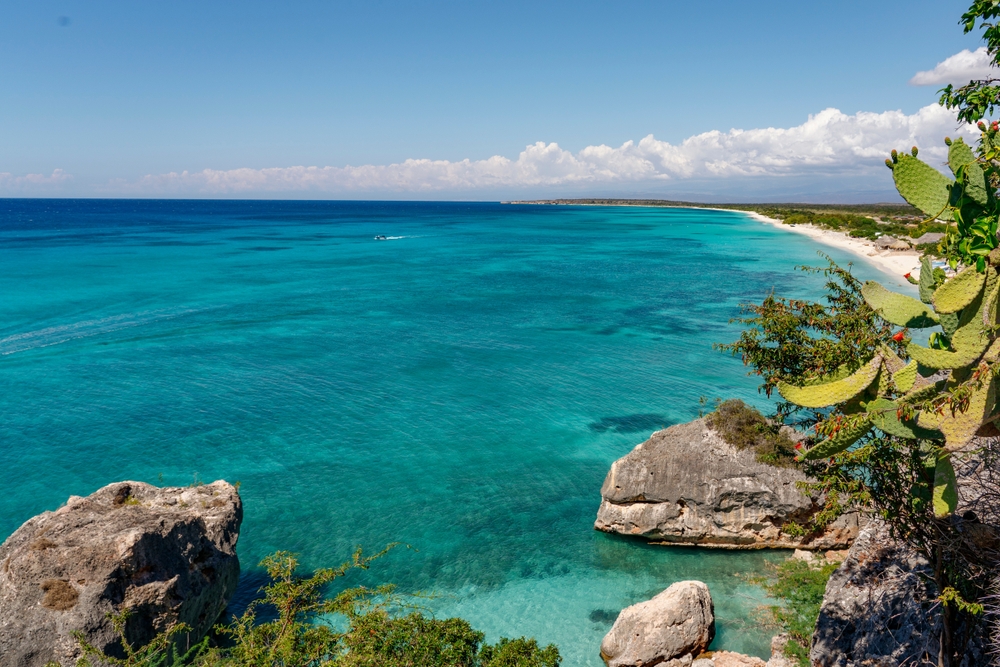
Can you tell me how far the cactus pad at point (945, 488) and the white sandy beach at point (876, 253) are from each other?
48150 mm

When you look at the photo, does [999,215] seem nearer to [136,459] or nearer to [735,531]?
[735,531]

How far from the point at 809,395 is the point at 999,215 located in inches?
113

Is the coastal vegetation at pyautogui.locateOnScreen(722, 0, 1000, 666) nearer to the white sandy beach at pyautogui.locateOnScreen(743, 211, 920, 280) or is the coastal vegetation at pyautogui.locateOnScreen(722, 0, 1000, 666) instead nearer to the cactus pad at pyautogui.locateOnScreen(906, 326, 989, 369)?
the cactus pad at pyautogui.locateOnScreen(906, 326, 989, 369)

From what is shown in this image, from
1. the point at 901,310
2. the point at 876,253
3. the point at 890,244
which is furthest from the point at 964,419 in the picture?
the point at 890,244

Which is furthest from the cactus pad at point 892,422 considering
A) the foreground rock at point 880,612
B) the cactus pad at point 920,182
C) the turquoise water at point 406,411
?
the turquoise water at point 406,411

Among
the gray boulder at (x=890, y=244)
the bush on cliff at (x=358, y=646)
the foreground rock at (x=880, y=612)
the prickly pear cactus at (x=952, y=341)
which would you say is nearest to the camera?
Answer: the prickly pear cactus at (x=952, y=341)

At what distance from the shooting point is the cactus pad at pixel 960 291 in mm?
6734

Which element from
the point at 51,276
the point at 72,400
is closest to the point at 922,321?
the point at 72,400

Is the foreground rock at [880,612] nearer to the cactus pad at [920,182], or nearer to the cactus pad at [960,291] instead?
the cactus pad at [960,291]

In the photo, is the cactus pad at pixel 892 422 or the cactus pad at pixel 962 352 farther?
the cactus pad at pixel 892 422

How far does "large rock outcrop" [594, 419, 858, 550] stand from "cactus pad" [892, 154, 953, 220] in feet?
41.3

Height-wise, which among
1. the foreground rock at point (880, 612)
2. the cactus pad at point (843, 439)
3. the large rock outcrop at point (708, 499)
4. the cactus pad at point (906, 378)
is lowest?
the large rock outcrop at point (708, 499)

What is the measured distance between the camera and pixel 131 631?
40.5 ft

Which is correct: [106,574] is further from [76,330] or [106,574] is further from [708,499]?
[76,330]
